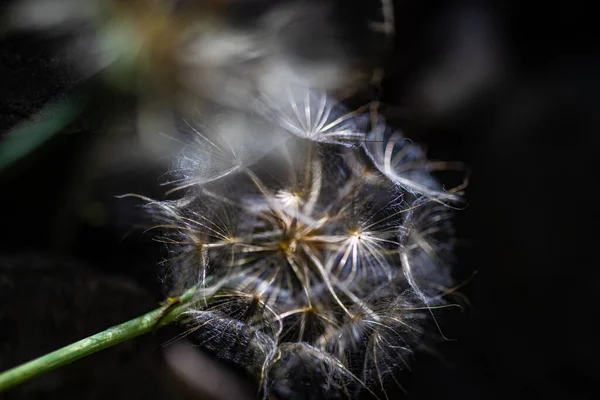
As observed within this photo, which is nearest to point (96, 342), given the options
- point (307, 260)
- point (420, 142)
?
point (307, 260)

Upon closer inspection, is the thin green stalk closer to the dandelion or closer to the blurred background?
the blurred background

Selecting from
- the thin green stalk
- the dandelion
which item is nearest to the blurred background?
the thin green stalk

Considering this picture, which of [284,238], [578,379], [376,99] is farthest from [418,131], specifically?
[578,379]

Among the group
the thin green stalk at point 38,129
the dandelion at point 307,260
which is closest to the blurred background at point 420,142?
the thin green stalk at point 38,129

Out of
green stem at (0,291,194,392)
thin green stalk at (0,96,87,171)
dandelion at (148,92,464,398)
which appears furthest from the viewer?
thin green stalk at (0,96,87,171)

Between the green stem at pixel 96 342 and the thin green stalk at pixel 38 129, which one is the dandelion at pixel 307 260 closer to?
the green stem at pixel 96 342

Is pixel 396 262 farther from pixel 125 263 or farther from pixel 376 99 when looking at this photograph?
pixel 125 263
